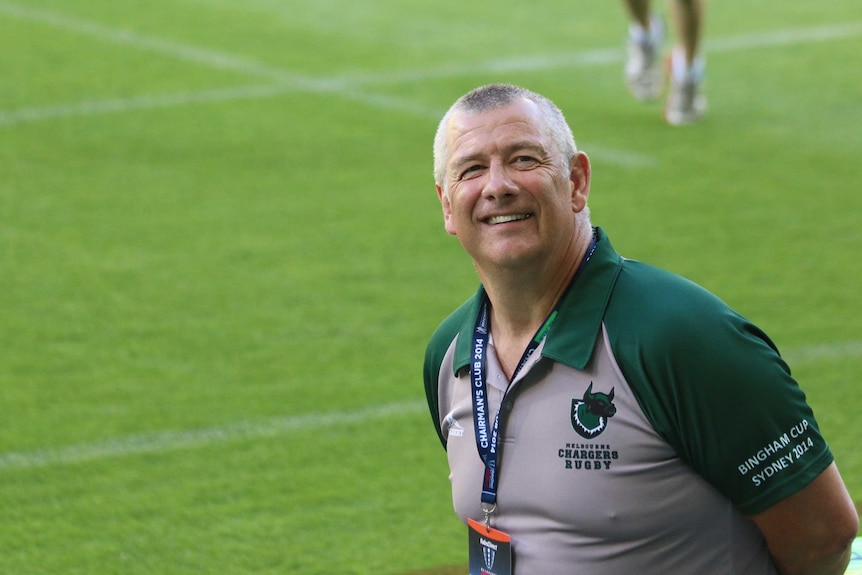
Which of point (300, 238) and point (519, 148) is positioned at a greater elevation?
point (300, 238)

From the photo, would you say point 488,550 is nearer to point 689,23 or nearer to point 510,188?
point 510,188

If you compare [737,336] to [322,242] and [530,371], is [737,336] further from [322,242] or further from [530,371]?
[322,242]

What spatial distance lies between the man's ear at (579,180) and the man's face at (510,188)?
0.06ft

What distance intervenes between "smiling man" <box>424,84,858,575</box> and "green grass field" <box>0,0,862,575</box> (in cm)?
176

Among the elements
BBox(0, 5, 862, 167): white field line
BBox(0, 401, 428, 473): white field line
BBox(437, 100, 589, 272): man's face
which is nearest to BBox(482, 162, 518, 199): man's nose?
BBox(437, 100, 589, 272): man's face

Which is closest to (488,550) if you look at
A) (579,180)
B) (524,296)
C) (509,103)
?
(524,296)

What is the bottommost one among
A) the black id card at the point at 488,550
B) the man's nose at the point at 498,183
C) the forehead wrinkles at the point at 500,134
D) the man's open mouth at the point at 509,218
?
the black id card at the point at 488,550

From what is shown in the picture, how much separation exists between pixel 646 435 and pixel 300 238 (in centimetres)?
536

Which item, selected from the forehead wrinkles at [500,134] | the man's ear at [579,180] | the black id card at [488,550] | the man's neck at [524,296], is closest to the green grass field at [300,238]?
the black id card at [488,550]

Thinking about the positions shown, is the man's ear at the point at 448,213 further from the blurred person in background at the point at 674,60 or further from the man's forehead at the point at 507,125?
the blurred person in background at the point at 674,60

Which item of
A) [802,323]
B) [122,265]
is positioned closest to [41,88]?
[122,265]

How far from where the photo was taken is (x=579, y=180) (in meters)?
3.04

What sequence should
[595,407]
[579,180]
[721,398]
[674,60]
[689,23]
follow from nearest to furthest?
[721,398] → [595,407] → [579,180] → [689,23] → [674,60]

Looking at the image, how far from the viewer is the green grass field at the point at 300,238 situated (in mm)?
5078
